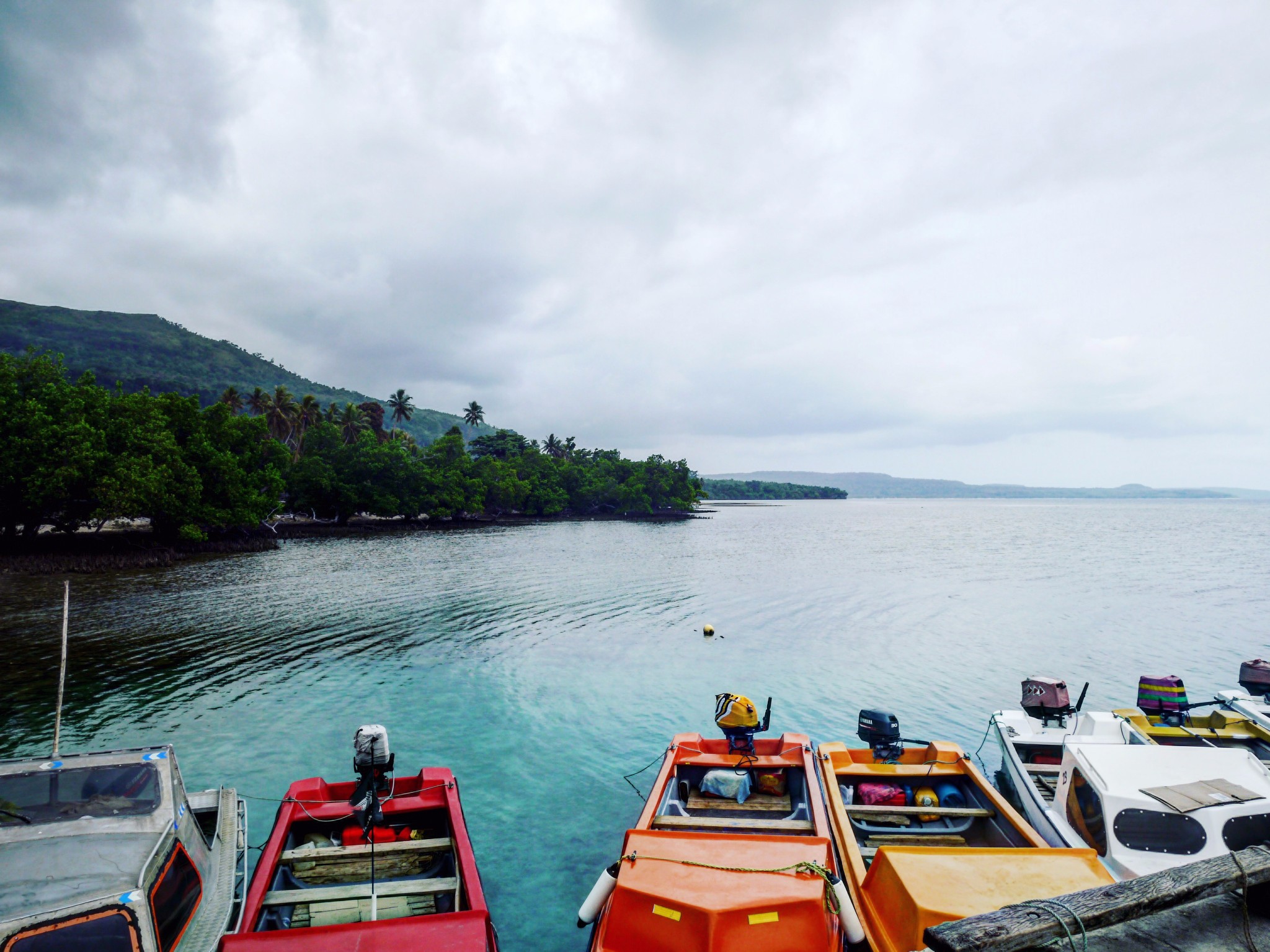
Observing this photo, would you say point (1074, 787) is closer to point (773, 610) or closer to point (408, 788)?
point (408, 788)

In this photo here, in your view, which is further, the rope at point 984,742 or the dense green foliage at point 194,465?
the dense green foliage at point 194,465

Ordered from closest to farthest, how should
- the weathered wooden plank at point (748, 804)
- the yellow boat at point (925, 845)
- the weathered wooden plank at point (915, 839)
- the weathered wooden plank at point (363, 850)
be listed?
the yellow boat at point (925, 845) → the weathered wooden plank at point (363, 850) → the weathered wooden plank at point (915, 839) → the weathered wooden plank at point (748, 804)

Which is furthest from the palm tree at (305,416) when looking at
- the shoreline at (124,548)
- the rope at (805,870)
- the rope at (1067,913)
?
the rope at (1067,913)

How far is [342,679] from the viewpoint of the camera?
18.8 m

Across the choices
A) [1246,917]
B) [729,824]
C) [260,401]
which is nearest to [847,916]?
[729,824]

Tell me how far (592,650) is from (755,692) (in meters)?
6.63

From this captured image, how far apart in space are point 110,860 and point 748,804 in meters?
7.94

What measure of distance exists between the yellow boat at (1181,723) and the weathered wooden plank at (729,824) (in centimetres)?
787

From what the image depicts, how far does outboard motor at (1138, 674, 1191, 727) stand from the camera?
12148 millimetres

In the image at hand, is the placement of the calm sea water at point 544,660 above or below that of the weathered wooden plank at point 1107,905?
below

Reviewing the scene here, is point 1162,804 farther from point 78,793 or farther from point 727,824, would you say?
point 78,793

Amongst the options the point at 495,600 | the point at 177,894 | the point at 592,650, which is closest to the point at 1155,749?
the point at 177,894

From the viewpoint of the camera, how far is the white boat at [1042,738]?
10141 millimetres

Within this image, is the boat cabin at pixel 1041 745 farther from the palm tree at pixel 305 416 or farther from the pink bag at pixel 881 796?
the palm tree at pixel 305 416
